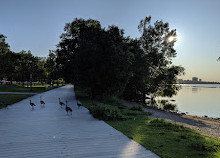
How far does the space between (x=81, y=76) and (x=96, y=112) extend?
523 cm

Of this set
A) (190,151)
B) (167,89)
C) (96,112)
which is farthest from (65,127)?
(167,89)

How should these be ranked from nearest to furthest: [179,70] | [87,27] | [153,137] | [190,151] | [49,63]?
[190,151], [153,137], [87,27], [179,70], [49,63]

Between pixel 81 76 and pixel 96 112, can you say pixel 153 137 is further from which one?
pixel 81 76

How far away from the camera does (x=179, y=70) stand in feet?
110

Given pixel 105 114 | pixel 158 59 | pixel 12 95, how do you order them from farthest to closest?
pixel 158 59 → pixel 12 95 → pixel 105 114

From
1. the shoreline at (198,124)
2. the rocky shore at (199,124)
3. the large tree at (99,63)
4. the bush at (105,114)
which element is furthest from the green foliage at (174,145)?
the large tree at (99,63)

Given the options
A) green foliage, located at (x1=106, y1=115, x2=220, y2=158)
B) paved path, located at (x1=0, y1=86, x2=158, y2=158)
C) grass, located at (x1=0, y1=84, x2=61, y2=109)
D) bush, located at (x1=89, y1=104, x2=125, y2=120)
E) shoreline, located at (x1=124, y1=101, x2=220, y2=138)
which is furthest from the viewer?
grass, located at (x1=0, y1=84, x2=61, y2=109)

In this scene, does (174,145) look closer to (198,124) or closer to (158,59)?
(198,124)

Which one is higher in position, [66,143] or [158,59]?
[158,59]

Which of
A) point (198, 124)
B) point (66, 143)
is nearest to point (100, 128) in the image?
point (66, 143)

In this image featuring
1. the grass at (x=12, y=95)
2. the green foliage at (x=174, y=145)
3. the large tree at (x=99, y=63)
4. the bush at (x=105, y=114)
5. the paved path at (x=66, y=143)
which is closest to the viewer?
the paved path at (x=66, y=143)

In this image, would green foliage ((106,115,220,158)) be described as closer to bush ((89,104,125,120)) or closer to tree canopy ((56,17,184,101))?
bush ((89,104,125,120))

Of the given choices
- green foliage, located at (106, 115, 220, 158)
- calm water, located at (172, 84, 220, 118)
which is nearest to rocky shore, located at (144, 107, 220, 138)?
green foliage, located at (106, 115, 220, 158)

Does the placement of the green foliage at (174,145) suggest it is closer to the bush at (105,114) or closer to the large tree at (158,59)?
the bush at (105,114)
